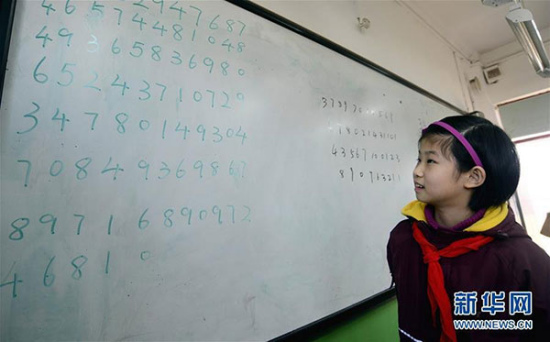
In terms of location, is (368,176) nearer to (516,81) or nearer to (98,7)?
(98,7)

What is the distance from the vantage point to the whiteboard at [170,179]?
453 millimetres

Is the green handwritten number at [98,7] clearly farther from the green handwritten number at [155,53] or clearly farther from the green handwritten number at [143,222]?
the green handwritten number at [143,222]

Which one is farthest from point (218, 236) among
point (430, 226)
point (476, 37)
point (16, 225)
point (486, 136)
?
point (476, 37)

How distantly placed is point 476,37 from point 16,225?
327cm

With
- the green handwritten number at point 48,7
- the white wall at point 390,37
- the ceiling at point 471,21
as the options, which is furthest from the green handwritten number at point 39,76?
the ceiling at point 471,21

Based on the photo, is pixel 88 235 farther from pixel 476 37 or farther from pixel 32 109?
pixel 476 37

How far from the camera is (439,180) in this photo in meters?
0.55

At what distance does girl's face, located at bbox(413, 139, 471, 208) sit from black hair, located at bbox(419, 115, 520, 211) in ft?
0.05

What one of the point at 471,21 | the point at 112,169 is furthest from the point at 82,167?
the point at 471,21

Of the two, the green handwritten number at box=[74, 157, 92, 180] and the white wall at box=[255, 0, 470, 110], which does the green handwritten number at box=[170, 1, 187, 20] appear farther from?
the green handwritten number at box=[74, 157, 92, 180]

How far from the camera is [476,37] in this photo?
222cm

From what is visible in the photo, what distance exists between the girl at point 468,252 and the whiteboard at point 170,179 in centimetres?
32

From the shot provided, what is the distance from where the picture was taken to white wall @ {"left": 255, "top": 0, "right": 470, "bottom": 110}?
3.29 ft

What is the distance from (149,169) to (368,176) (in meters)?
0.86
